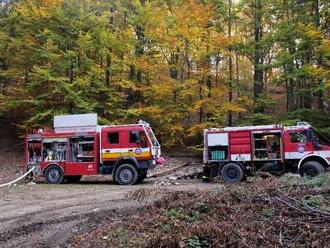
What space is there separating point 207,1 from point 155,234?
76.4 feet

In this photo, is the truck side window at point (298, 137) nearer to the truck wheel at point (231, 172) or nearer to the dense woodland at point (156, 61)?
the truck wheel at point (231, 172)

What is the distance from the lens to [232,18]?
28.3 metres

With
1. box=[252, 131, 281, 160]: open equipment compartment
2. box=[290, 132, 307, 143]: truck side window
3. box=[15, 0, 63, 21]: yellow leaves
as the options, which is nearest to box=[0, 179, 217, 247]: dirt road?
box=[252, 131, 281, 160]: open equipment compartment

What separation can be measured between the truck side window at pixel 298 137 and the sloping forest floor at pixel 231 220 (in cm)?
784

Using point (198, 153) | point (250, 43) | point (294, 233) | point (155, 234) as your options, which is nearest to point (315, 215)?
point (294, 233)

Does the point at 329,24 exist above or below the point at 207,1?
below

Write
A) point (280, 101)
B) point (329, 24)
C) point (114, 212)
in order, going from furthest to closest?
point (280, 101) → point (329, 24) → point (114, 212)

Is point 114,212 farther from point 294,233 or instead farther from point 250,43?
point 250,43

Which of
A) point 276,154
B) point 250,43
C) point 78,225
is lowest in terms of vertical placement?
point 78,225

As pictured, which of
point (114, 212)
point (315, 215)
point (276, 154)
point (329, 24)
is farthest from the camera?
point (329, 24)

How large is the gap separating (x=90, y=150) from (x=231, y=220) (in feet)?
43.0

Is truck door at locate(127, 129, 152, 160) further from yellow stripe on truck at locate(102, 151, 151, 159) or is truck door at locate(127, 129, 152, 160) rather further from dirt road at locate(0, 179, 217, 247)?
dirt road at locate(0, 179, 217, 247)

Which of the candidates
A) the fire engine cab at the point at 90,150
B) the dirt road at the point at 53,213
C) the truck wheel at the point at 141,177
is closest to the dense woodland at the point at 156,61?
the fire engine cab at the point at 90,150

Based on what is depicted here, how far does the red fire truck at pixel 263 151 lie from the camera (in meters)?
18.4
